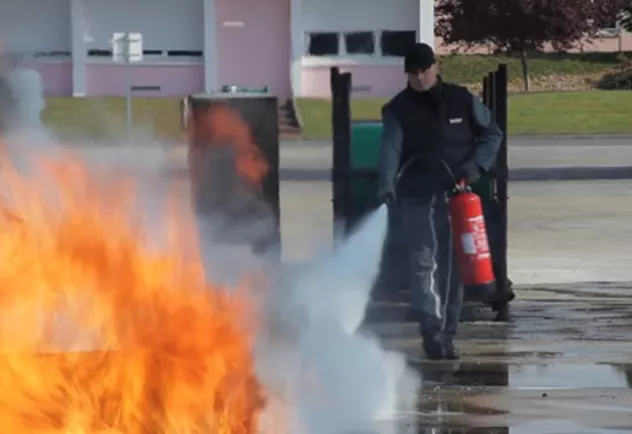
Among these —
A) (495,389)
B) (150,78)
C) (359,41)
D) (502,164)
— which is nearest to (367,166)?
(502,164)

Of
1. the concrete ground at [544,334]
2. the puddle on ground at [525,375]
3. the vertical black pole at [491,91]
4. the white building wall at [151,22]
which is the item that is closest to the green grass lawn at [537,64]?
the white building wall at [151,22]

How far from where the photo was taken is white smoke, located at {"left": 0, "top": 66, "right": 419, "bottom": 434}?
6.97m

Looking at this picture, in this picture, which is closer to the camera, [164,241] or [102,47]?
[164,241]

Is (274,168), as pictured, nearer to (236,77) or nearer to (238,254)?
(238,254)

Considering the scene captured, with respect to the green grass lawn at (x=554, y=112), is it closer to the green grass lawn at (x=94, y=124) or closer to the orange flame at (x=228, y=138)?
the orange flame at (x=228, y=138)

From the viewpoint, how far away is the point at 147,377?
6.03 metres

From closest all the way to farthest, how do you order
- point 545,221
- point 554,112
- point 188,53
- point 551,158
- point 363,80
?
1. point 545,221
2. point 551,158
3. point 554,112
4. point 188,53
5. point 363,80

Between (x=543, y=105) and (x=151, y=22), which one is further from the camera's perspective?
(x=151, y=22)

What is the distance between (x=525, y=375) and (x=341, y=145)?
7.48 ft

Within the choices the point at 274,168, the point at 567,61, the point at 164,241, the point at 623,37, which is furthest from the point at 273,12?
the point at 164,241

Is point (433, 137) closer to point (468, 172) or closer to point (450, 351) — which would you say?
point (468, 172)

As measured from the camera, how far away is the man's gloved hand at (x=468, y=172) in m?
9.55

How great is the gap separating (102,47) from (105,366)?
42.0 meters

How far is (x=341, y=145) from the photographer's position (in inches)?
423
